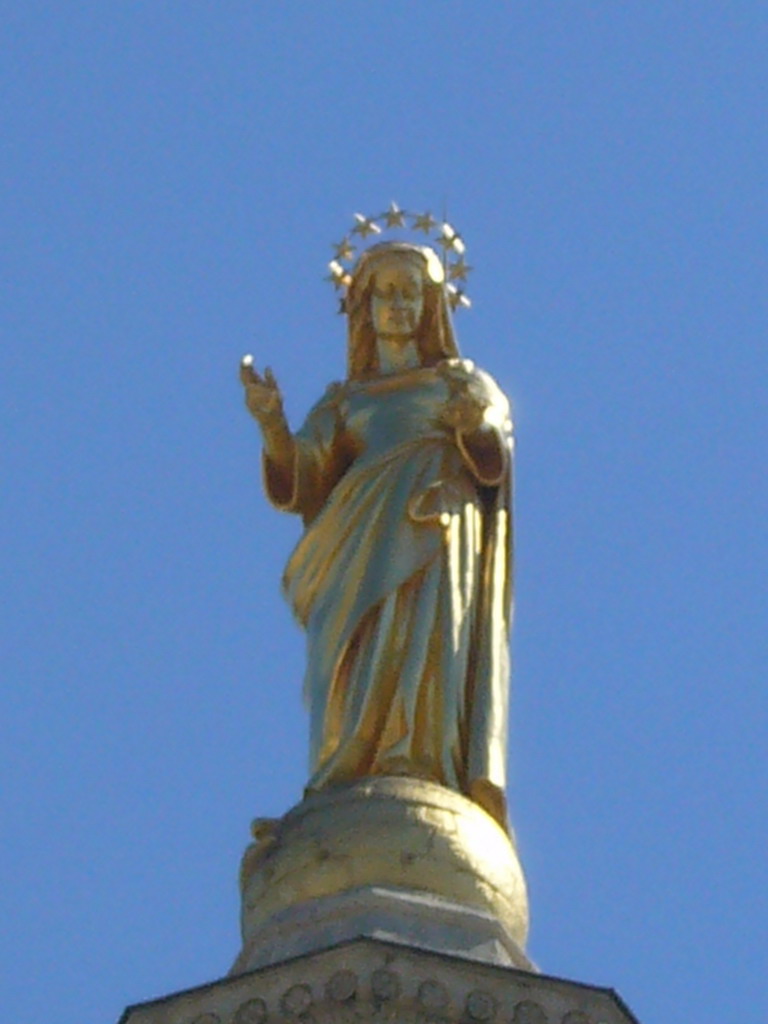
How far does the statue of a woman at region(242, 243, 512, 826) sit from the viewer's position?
17422mm

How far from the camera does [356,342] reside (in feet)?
67.2

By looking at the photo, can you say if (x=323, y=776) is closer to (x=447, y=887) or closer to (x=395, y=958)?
(x=447, y=887)

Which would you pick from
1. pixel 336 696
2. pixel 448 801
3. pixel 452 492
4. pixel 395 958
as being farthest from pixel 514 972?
pixel 452 492

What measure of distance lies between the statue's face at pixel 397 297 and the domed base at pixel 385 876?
398 centimetres

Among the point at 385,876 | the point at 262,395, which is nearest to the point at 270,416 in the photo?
the point at 262,395

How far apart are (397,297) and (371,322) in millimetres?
190

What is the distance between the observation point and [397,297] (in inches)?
805

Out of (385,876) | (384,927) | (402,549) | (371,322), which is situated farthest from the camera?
(371,322)

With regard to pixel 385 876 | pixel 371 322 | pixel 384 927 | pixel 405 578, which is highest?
pixel 371 322

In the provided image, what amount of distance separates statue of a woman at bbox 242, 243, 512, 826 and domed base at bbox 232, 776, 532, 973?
17.0 inches

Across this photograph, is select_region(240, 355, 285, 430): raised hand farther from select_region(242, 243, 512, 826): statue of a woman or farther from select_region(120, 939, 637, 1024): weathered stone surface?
select_region(120, 939, 637, 1024): weathered stone surface

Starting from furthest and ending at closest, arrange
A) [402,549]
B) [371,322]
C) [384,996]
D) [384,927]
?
[371,322], [402,549], [384,927], [384,996]

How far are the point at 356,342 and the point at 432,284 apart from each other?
20.1 inches

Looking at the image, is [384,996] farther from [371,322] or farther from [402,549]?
[371,322]
